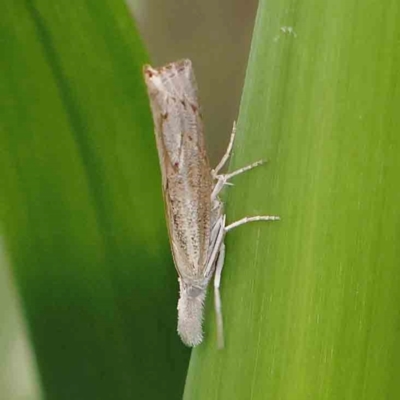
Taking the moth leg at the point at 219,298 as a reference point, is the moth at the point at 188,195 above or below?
above

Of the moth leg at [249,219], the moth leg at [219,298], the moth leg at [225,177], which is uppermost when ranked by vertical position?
the moth leg at [225,177]

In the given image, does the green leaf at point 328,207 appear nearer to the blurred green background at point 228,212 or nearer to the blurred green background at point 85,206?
the blurred green background at point 228,212

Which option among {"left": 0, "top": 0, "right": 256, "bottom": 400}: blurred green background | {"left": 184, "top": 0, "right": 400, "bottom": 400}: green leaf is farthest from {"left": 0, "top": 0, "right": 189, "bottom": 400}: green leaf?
{"left": 184, "top": 0, "right": 400, "bottom": 400}: green leaf

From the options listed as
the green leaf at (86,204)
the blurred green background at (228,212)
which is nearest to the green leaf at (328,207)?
the blurred green background at (228,212)

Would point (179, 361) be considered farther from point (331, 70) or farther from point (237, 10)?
point (237, 10)

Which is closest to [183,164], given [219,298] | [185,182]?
[185,182]

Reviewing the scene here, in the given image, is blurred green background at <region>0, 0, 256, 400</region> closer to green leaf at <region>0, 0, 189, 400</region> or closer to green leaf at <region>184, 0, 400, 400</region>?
green leaf at <region>0, 0, 189, 400</region>

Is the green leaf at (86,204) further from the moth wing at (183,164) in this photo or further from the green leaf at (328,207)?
the green leaf at (328,207)

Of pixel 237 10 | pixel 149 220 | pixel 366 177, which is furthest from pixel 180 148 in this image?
pixel 237 10
